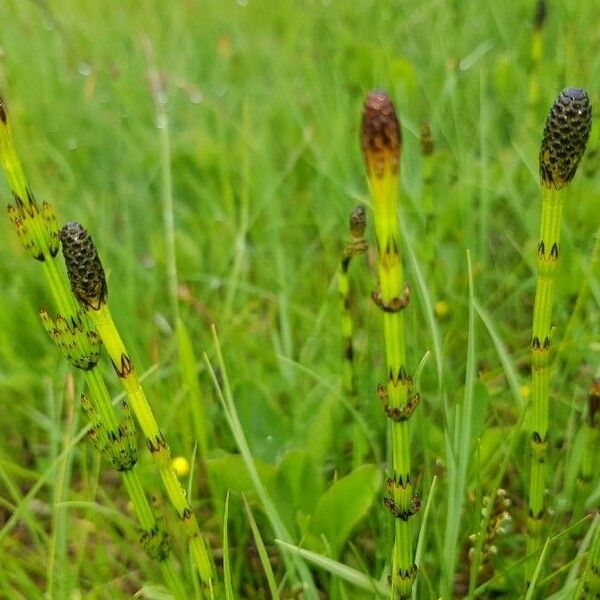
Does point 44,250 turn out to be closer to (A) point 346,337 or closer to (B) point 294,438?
(A) point 346,337

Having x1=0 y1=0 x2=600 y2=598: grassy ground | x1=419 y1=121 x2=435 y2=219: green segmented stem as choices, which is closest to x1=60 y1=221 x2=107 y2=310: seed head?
x1=0 y1=0 x2=600 y2=598: grassy ground

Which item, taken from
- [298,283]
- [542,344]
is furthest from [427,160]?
[542,344]

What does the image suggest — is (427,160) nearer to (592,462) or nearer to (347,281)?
(347,281)

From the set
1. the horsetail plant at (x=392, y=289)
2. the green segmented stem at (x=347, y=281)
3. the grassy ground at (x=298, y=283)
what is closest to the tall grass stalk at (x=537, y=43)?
the grassy ground at (x=298, y=283)

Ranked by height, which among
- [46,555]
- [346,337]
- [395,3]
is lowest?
[46,555]

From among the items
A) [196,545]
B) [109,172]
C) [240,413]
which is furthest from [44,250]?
[109,172]

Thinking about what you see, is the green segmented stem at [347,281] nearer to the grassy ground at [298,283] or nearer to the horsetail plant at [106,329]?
the grassy ground at [298,283]
